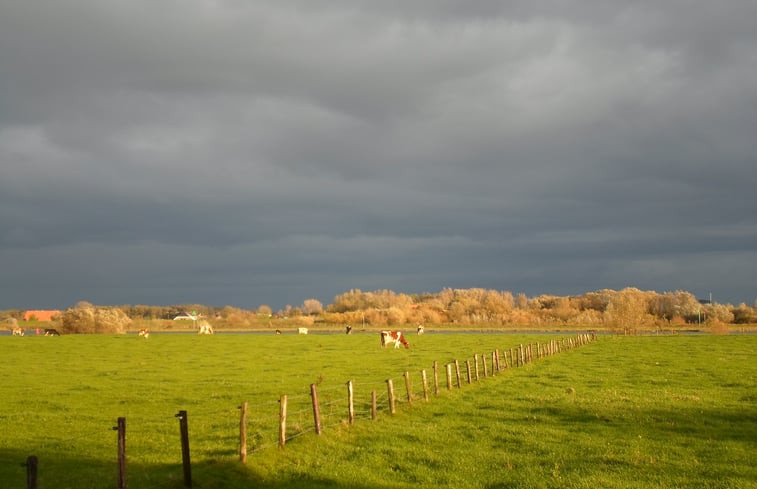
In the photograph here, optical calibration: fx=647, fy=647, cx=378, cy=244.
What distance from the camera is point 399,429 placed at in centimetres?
2123

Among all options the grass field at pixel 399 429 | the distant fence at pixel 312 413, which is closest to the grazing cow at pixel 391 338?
the grass field at pixel 399 429

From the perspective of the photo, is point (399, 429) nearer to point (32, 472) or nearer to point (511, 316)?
point (32, 472)

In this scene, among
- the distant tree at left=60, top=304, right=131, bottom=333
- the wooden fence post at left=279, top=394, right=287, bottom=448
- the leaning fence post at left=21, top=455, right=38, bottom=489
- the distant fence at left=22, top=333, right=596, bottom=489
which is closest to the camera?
the leaning fence post at left=21, top=455, right=38, bottom=489

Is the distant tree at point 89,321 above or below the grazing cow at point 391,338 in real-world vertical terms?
above

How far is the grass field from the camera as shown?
15.9m

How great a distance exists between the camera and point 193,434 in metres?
21.0

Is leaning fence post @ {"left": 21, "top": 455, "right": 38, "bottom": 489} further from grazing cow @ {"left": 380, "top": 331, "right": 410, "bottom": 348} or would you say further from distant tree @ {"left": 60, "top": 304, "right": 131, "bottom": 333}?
distant tree @ {"left": 60, "top": 304, "right": 131, "bottom": 333}

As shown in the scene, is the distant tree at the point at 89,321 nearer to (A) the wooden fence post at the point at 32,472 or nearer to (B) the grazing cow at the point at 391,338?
(B) the grazing cow at the point at 391,338

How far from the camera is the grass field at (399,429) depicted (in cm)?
1587

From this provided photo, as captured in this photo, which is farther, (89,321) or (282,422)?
(89,321)

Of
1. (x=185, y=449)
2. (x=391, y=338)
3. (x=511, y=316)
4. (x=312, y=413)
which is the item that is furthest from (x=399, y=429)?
(x=511, y=316)

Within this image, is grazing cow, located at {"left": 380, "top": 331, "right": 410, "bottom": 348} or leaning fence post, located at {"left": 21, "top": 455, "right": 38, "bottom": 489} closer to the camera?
leaning fence post, located at {"left": 21, "top": 455, "right": 38, "bottom": 489}

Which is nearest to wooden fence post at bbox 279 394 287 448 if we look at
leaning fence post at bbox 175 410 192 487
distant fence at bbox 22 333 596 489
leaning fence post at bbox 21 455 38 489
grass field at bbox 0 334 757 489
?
distant fence at bbox 22 333 596 489

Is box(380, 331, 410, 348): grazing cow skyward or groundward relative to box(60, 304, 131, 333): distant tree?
groundward
